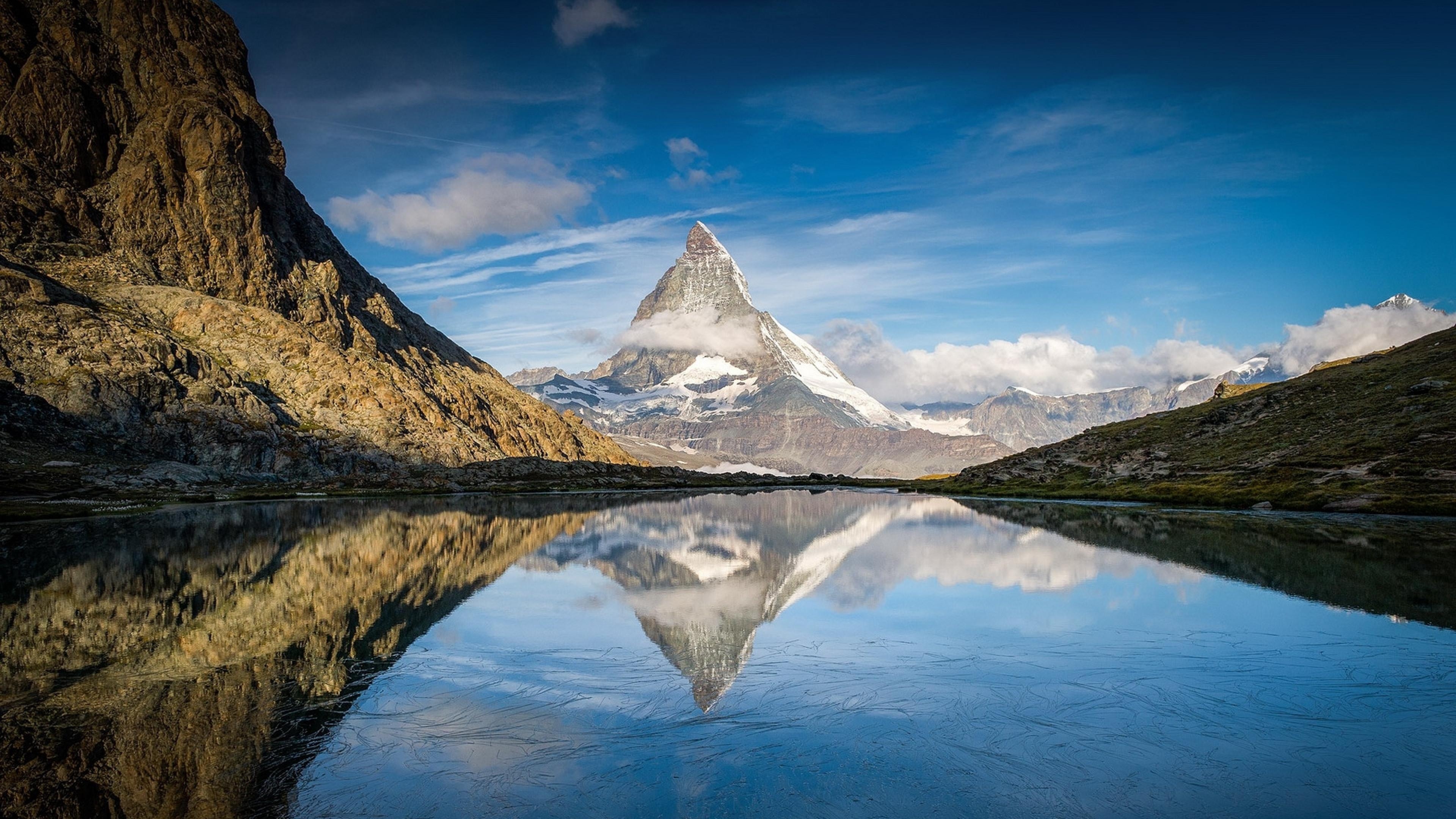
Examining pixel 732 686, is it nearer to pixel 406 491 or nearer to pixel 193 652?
pixel 193 652

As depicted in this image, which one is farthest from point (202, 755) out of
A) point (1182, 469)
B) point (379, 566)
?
point (1182, 469)

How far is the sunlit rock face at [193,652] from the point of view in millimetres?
17266

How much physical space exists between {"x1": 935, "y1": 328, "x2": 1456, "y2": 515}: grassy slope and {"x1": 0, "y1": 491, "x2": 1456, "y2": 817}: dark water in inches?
1393

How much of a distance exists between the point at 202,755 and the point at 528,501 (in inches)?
4392

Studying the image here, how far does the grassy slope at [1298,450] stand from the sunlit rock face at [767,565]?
108 ft

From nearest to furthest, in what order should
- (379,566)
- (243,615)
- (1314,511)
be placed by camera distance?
(243,615)
(379,566)
(1314,511)

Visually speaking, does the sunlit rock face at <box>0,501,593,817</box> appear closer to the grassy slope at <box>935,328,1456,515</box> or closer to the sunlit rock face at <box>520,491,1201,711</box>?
the sunlit rock face at <box>520,491,1201,711</box>

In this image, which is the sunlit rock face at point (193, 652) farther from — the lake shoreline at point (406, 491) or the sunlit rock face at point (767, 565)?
the lake shoreline at point (406, 491)

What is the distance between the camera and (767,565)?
53469 millimetres

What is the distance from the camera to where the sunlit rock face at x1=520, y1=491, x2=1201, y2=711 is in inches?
1265

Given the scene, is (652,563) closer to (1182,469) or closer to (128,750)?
(128,750)

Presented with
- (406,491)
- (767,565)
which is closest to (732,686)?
(767,565)

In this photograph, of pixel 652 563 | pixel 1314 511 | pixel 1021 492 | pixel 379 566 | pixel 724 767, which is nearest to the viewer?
pixel 724 767

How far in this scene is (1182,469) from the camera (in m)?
118
